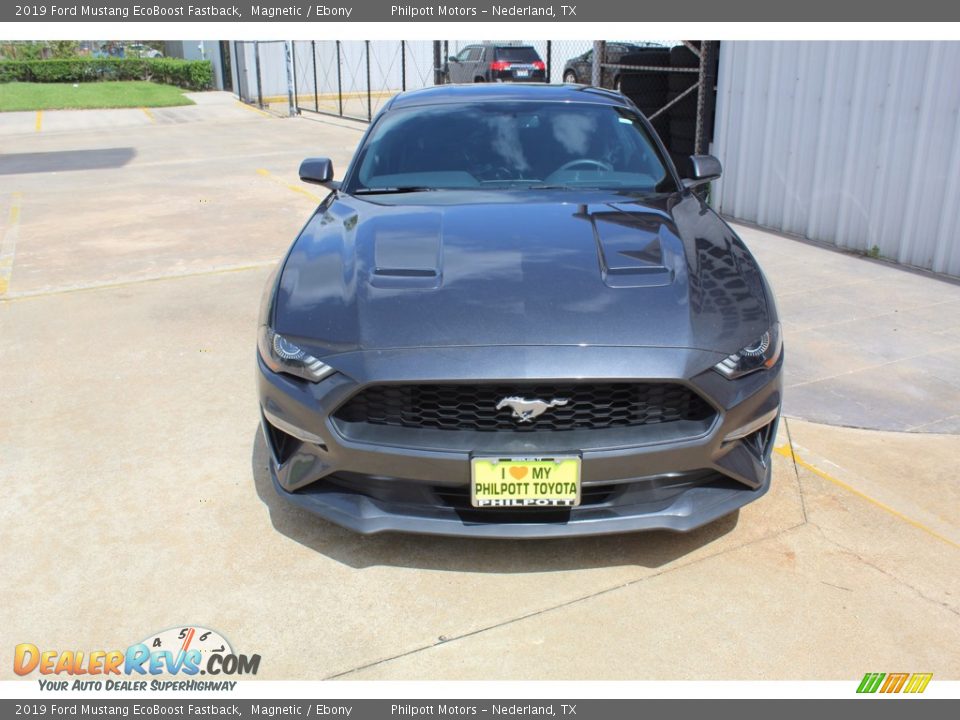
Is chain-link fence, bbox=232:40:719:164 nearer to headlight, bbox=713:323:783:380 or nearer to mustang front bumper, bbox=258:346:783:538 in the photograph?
headlight, bbox=713:323:783:380

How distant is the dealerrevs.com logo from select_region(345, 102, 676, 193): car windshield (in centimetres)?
235

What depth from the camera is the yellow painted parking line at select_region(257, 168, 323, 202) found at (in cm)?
1059

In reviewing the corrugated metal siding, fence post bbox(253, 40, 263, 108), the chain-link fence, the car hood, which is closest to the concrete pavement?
the car hood

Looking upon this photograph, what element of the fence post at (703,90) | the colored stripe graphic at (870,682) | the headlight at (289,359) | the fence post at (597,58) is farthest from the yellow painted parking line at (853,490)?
the fence post at (597,58)

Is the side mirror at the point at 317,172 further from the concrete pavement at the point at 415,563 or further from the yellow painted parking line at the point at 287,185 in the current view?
the yellow painted parking line at the point at 287,185

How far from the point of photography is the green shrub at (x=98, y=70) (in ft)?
111

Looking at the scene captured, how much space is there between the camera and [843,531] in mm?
3305

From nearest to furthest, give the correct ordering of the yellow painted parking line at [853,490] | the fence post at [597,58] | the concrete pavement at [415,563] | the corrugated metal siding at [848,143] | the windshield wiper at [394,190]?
1. the concrete pavement at [415,563]
2. the yellow painted parking line at [853,490]
3. the windshield wiper at [394,190]
4. the corrugated metal siding at [848,143]
5. the fence post at [597,58]

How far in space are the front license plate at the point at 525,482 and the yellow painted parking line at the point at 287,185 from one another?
8.11 meters

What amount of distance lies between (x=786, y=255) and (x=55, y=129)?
18456mm

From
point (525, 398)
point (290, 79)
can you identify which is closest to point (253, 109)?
Result: point (290, 79)

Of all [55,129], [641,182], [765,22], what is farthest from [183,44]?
[641,182]
